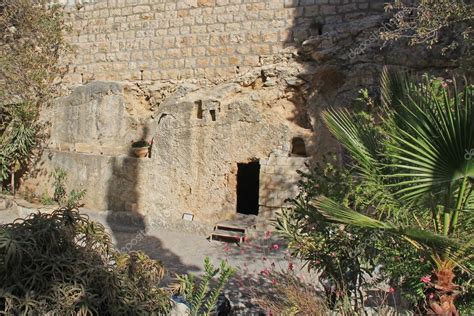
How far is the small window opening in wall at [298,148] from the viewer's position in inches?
335

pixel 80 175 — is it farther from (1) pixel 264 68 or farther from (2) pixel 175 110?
(1) pixel 264 68

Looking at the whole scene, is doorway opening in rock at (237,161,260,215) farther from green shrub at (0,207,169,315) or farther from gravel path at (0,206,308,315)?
green shrub at (0,207,169,315)

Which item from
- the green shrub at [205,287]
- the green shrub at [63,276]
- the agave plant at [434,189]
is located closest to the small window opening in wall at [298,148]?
the green shrub at [205,287]

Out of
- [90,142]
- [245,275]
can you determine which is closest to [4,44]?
[90,142]

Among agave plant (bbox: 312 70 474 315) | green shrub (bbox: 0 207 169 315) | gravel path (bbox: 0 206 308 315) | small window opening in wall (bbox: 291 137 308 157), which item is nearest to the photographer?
agave plant (bbox: 312 70 474 315)

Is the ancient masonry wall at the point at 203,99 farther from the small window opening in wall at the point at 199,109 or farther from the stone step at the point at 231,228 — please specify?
the stone step at the point at 231,228

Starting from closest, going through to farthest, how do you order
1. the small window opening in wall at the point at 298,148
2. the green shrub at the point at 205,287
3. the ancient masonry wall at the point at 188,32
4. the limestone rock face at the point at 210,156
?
1. the green shrub at the point at 205,287
2. the limestone rock face at the point at 210,156
3. the small window opening in wall at the point at 298,148
4. the ancient masonry wall at the point at 188,32

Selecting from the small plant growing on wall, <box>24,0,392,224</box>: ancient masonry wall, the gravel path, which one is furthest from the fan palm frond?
the small plant growing on wall

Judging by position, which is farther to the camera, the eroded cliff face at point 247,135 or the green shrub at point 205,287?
the eroded cliff face at point 247,135

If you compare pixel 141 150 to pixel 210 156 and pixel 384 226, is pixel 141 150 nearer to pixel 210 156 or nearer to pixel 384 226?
pixel 210 156

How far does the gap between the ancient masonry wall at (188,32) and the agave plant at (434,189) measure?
267 inches

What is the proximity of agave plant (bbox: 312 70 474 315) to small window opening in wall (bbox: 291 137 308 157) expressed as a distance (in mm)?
5171

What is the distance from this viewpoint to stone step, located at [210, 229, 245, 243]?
7621mm

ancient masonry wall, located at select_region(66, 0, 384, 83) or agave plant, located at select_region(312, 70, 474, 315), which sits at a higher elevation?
ancient masonry wall, located at select_region(66, 0, 384, 83)
